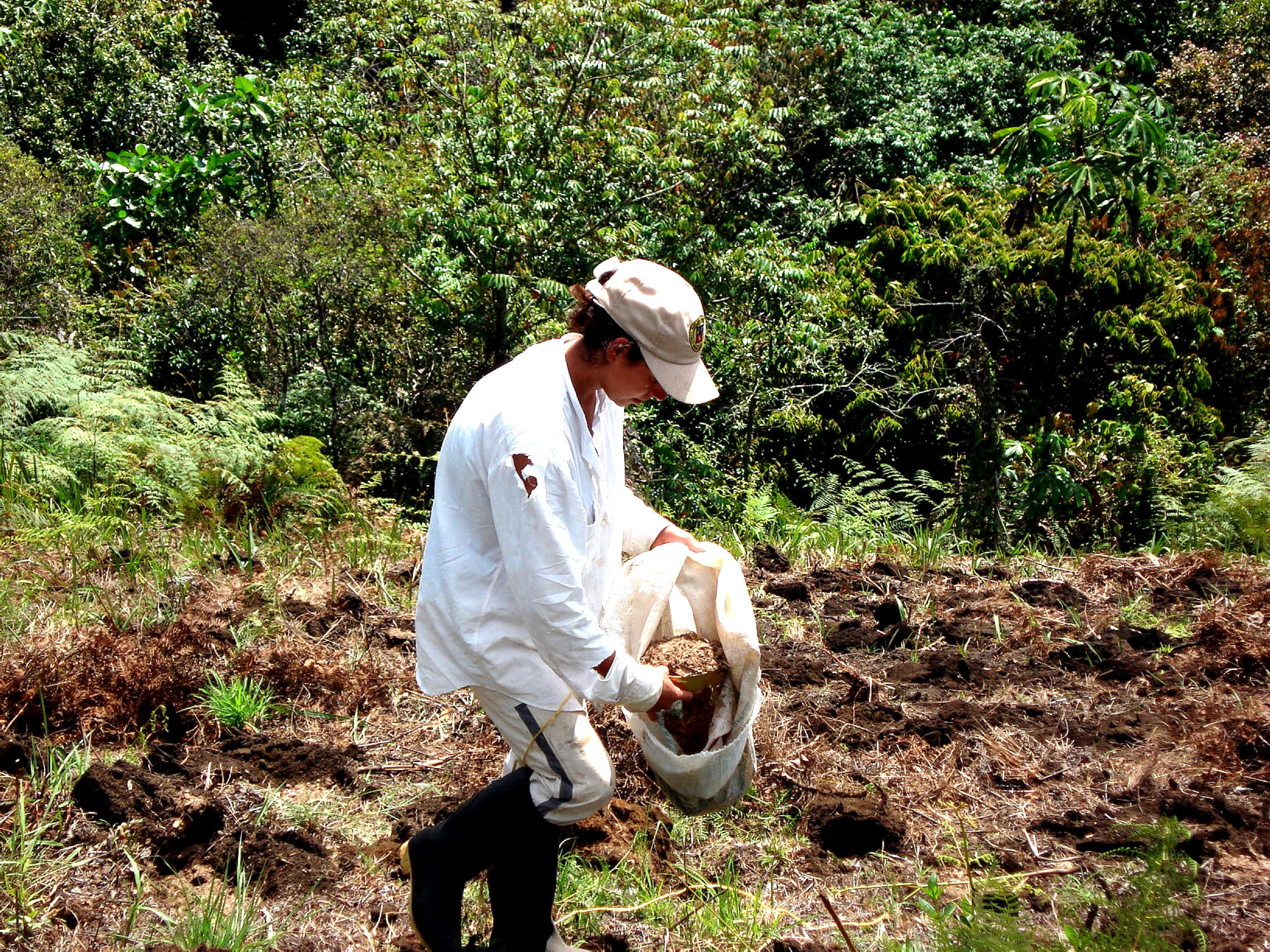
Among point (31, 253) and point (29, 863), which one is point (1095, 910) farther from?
point (31, 253)

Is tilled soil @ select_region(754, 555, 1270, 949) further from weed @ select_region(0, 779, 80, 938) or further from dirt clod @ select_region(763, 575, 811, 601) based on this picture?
weed @ select_region(0, 779, 80, 938)

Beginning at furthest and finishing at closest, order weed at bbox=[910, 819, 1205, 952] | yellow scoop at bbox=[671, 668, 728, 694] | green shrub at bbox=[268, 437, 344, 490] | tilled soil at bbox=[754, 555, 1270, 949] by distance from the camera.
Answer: green shrub at bbox=[268, 437, 344, 490] → tilled soil at bbox=[754, 555, 1270, 949] → yellow scoop at bbox=[671, 668, 728, 694] → weed at bbox=[910, 819, 1205, 952]

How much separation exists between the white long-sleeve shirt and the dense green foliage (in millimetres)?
3614

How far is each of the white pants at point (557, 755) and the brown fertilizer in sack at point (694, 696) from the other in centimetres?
34

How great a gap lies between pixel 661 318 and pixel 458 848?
1.31 metres

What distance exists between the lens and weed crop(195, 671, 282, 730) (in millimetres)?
3881

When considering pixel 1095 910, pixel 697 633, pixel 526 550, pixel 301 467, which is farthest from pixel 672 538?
pixel 301 467

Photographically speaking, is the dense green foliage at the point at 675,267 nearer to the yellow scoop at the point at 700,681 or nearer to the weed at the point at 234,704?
the weed at the point at 234,704

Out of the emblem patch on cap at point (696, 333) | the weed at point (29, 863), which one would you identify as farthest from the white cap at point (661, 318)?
the weed at point (29, 863)

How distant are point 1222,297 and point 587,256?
5.47 meters

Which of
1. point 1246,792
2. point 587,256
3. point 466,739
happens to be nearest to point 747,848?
point 466,739

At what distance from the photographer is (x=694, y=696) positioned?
2.91m

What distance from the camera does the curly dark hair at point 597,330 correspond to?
8.29 feet

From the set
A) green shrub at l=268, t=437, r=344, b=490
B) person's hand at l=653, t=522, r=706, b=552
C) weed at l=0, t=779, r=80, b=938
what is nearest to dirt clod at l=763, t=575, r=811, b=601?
person's hand at l=653, t=522, r=706, b=552
